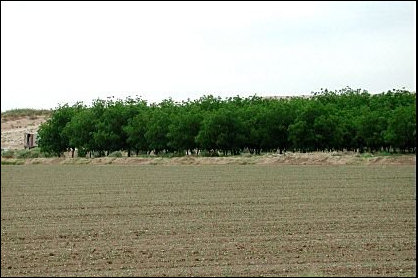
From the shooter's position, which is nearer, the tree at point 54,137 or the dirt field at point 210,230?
the dirt field at point 210,230

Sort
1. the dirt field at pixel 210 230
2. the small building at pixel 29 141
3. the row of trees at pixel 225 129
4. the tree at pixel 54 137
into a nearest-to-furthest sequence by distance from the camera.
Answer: the dirt field at pixel 210 230 < the row of trees at pixel 225 129 < the tree at pixel 54 137 < the small building at pixel 29 141

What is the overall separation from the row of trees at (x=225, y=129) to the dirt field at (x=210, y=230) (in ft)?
133

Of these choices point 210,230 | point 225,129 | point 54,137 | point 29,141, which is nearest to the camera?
point 210,230

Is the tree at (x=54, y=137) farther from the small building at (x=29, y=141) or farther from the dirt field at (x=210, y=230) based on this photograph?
the dirt field at (x=210, y=230)

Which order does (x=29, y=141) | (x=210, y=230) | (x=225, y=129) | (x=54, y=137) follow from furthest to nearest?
(x=29, y=141) < (x=54, y=137) < (x=225, y=129) < (x=210, y=230)

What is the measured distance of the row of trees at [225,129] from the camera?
73931mm

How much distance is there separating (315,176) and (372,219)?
792 inches

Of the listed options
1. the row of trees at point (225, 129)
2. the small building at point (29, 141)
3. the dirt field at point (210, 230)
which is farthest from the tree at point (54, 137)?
the dirt field at point (210, 230)

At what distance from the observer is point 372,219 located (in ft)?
67.0

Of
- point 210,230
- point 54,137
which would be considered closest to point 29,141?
point 54,137

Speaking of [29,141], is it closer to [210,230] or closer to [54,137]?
[54,137]

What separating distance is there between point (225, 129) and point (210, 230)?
59.7m

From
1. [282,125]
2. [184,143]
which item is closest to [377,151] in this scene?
[282,125]

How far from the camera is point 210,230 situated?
1823 cm
